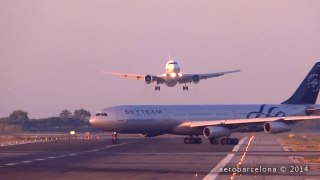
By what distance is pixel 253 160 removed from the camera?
38.5m

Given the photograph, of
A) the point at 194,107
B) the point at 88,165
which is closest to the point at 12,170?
the point at 88,165

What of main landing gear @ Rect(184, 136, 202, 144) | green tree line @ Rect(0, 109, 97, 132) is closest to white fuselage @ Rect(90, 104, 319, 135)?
main landing gear @ Rect(184, 136, 202, 144)

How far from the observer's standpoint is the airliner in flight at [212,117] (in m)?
63.7

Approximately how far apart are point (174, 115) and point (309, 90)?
15.1m

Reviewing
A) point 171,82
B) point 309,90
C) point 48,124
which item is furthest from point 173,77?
point 48,124

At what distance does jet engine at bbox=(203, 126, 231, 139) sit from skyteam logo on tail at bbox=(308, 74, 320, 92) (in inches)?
511

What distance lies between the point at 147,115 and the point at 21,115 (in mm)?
Answer: 112369

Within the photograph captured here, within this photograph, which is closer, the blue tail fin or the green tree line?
the blue tail fin

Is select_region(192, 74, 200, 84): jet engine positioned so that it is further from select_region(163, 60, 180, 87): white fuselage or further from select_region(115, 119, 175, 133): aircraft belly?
select_region(115, 119, 175, 133): aircraft belly

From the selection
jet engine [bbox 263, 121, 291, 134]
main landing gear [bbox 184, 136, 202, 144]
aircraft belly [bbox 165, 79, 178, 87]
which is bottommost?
main landing gear [bbox 184, 136, 202, 144]

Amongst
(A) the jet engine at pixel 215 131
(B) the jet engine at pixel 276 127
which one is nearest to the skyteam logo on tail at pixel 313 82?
(B) the jet engine at pixel 276 127

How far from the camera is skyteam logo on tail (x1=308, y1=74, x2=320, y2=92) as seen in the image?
72156mm

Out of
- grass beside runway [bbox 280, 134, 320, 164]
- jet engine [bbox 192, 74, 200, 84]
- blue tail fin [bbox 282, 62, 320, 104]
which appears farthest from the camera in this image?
blue tail fin [bbox 282, 62, 320, 104]

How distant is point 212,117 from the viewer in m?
69.2
